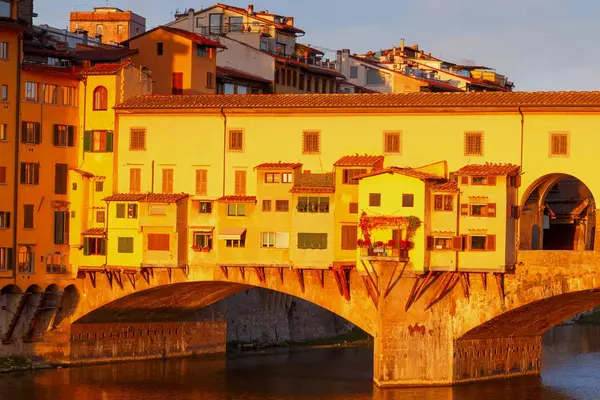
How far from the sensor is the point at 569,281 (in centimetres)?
5972

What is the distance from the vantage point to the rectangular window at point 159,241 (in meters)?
64.6

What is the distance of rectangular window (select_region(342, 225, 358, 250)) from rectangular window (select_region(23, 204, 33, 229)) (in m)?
12.6

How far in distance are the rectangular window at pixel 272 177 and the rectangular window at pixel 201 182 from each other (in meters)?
2.65

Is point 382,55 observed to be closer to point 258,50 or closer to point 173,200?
point 258,50

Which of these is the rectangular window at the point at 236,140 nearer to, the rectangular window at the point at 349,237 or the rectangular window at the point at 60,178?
the rectangular window at the point at 349,237

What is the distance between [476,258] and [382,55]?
168ft

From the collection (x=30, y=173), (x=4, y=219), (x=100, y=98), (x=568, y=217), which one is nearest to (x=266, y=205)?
(x=100, y=98)

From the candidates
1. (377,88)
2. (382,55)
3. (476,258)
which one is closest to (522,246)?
(476,258)

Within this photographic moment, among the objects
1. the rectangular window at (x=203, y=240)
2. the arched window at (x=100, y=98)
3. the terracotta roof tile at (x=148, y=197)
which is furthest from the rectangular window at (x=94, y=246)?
the arched window at (x=100, y=98)

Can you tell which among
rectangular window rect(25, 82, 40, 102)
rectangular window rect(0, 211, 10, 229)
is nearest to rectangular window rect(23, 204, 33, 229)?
rectangular window rect(0, 211, 10, 229)

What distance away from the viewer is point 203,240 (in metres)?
64.6

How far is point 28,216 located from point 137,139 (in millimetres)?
5153

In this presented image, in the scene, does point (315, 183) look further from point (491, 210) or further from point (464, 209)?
point (491, 210)

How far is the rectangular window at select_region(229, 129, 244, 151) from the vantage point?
64.2m
